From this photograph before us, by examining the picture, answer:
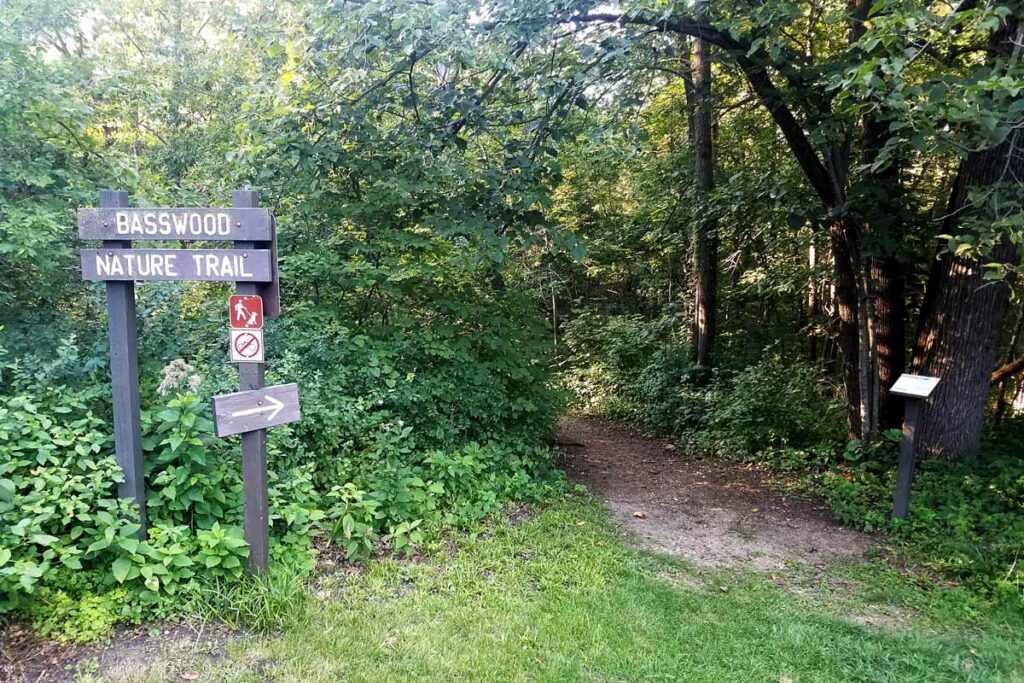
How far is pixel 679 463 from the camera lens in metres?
8.74

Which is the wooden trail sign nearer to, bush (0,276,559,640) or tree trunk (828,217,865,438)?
bush (0,276,559,640)

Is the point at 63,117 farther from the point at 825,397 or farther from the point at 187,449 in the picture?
the point at 825,397

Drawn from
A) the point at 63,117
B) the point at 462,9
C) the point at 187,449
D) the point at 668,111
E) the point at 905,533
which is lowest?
the point at 905,533

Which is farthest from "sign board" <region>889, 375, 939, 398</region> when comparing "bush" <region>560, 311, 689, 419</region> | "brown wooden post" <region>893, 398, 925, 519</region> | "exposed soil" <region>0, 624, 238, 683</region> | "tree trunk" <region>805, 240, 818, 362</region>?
"bush" <region>560, 311, 689, 419</region>

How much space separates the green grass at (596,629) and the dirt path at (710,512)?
1.50 feet

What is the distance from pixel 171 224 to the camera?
10.9ft

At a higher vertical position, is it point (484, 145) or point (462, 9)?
point (462, 9)

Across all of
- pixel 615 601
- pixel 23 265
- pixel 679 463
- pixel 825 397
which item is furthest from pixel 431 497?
pixel 825 397

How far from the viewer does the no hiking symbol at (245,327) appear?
335 centimetres

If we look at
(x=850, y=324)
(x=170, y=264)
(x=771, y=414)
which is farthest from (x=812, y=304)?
(x=170, y=264)

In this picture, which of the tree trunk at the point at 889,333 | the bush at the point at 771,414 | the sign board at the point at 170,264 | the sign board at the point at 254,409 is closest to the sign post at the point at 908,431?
the tree trunk at the point at 889,333

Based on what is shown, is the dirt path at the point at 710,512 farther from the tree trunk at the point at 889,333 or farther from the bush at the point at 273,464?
the tree trunk at the point at 889,333

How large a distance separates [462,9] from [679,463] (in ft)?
22.0

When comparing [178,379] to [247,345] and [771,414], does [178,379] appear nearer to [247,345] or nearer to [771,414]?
[247,345]
